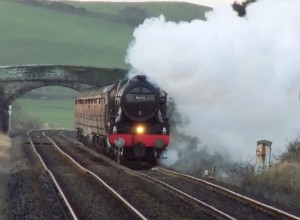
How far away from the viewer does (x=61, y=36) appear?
9638cm

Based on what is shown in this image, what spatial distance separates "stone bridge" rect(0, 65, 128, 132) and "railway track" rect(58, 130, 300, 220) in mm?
35775

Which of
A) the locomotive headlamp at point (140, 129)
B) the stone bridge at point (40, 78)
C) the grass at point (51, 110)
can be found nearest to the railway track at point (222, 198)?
the locomotive headlamp at point (140, 129)

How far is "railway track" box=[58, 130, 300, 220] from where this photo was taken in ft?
46.2

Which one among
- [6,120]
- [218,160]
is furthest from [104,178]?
[6,120]

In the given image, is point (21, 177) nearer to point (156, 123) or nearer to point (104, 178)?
point (104, 178)

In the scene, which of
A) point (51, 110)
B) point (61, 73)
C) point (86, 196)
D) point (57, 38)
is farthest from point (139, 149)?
point (57, 38)

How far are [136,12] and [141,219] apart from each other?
98.1 m

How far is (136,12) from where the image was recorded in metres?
109

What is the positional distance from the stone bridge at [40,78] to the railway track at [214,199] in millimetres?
35775

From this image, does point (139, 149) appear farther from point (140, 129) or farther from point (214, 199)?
point (214, 199)

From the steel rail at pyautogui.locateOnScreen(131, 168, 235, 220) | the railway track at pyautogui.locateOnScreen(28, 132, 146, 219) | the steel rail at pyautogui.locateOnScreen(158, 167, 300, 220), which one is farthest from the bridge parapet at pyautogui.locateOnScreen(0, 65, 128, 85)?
the steel rail at pyautogui.locateOnScreen(158, 167, 300, 220)

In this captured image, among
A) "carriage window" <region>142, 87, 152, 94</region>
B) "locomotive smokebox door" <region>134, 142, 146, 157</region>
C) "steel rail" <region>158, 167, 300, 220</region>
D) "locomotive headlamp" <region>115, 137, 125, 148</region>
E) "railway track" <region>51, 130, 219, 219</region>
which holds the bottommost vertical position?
"railway track" <region>51, 130, 219, 219</region>

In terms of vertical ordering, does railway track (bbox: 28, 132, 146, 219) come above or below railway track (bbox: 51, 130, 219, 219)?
below

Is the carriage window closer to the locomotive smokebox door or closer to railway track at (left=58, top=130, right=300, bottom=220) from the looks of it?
the locomotive smokebox door
